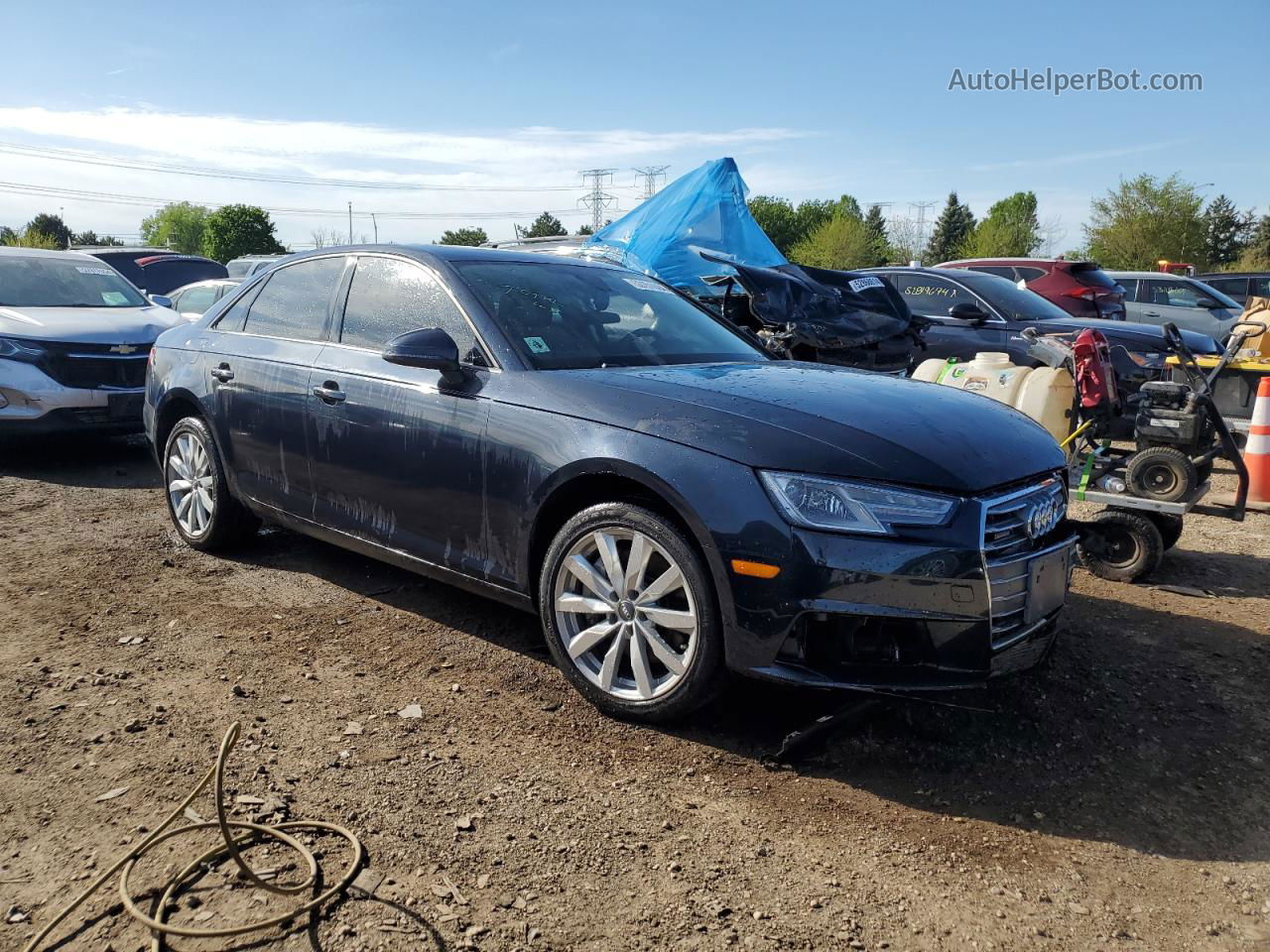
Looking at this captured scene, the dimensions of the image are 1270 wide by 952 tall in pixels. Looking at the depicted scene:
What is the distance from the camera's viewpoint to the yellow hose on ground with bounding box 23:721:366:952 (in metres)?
2.20

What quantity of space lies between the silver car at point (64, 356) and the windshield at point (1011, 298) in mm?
7798

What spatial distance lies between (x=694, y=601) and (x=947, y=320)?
773cm

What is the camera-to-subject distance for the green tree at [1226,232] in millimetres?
61938

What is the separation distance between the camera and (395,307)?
4.20m

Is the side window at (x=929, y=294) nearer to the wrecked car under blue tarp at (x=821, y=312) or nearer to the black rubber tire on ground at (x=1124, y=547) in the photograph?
the wrecked car under blue tarp at (x=821, y=312)

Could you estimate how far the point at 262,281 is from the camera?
507cm

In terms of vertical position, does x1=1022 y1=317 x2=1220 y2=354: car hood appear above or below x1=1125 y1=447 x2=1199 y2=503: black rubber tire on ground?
above

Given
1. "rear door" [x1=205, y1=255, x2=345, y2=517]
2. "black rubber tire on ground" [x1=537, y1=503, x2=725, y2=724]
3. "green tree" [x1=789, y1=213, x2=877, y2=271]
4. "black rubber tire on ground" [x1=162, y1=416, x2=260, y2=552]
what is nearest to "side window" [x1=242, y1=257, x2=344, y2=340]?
"rear door" [x1=205, y1=255, x2=345, y2=517]

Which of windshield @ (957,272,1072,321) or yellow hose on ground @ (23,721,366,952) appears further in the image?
windshield @ (957,272,1072,321)

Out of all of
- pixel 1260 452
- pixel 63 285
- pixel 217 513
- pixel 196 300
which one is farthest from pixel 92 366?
pixel 1260 452

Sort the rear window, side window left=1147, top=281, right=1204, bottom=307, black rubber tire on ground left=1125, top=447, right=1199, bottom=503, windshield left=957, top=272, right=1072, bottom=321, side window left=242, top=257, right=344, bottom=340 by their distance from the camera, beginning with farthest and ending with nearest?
side window left=1147, top=281, right=1204, bottom=307
the rear window
windshield left=957, top=272, right=1072, bottom=321
black rubber tire on ground left=1125, top=447, right=1199, bottom=503
side window left=242, top=257, right=344, bottom=340

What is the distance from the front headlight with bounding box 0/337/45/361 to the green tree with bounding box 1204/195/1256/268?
222 feet

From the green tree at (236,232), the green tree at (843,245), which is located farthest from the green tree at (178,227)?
the green tree at (843,245)

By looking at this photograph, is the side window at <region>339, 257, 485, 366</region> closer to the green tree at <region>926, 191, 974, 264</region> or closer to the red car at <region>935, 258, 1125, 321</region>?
the red car at <region>935, 258, 1125, 321</region>
